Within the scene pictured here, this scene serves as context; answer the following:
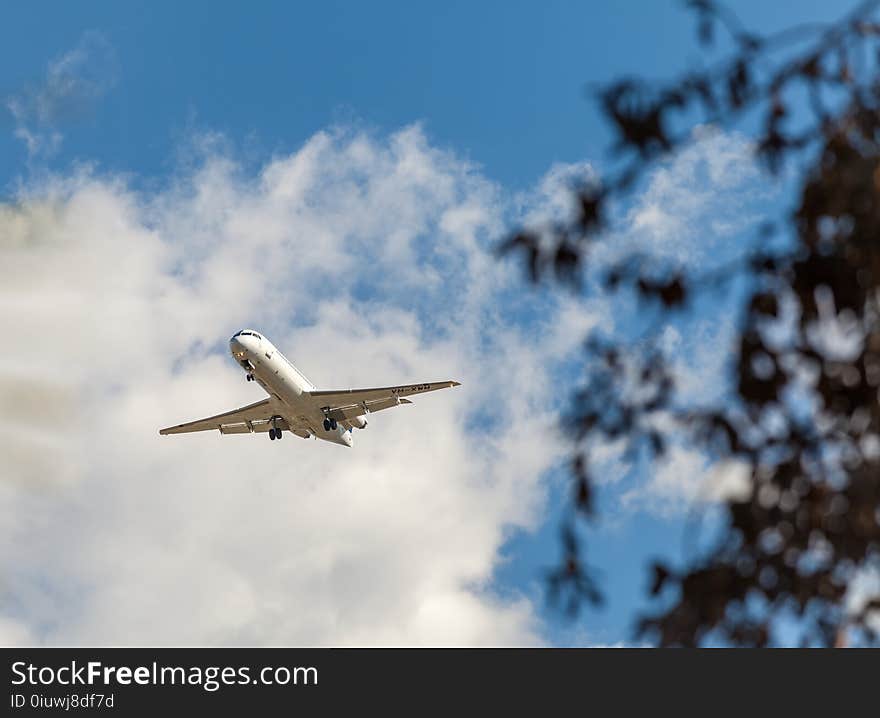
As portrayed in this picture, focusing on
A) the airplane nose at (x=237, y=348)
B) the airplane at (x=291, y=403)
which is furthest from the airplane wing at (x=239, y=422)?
the airplane nose at (x=237, y=348)

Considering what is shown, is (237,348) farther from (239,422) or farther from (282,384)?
(239,422)

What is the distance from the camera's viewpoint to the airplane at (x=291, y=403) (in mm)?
68062

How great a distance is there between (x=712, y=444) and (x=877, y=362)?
5.32ft

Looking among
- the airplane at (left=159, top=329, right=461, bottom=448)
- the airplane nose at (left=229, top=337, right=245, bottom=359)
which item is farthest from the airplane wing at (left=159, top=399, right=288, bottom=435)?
the airplane nose at (left=229, top=337, right=245, bottom=359)

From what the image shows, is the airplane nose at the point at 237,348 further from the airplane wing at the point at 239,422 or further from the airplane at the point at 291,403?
the airplane wing at the point at 239,422

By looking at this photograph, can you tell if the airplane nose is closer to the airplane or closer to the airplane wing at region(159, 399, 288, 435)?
the airplane

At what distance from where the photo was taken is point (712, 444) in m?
10.0

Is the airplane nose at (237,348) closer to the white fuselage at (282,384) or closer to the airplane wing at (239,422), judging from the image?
the white fuselage at (282,384)

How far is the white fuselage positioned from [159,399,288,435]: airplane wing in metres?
1.38

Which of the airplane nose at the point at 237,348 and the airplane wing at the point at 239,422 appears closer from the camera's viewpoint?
the airplane nose at the point at 237,348

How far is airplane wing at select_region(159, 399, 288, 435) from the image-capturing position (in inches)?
3022

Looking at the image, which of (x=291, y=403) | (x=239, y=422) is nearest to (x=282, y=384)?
(x=291, y=403)

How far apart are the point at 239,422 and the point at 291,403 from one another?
941cm
